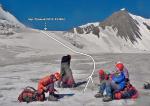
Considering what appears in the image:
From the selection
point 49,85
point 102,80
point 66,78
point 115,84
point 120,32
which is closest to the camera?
point 49,85

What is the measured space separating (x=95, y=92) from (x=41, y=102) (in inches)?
137

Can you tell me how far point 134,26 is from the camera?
576ft

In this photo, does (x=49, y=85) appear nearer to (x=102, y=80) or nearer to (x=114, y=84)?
(x=102, y=80)

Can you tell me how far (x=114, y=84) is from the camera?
892 inches

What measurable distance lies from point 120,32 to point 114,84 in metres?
140

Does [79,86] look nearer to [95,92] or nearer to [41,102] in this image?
[95,92]

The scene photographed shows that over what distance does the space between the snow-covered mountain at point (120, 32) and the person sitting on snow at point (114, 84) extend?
353ft

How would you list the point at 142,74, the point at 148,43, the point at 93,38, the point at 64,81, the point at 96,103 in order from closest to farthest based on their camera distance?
the point at 96,103 < the point at 64,81 < the point at 142,74 < the point at 93,38 < the point at 148,43

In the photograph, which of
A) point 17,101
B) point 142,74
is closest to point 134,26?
point 142,74

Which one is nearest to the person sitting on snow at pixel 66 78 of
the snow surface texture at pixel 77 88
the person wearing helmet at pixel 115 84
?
the snow surface texture at pixel 77 88

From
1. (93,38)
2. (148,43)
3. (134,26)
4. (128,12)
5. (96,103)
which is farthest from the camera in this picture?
(128,12)

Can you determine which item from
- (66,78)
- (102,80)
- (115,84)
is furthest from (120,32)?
(115,84)

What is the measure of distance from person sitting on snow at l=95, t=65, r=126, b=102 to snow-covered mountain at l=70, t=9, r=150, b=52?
108 metres

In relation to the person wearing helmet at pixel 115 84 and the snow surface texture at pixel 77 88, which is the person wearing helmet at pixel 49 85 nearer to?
the snow surface texture at pixel 77 88
